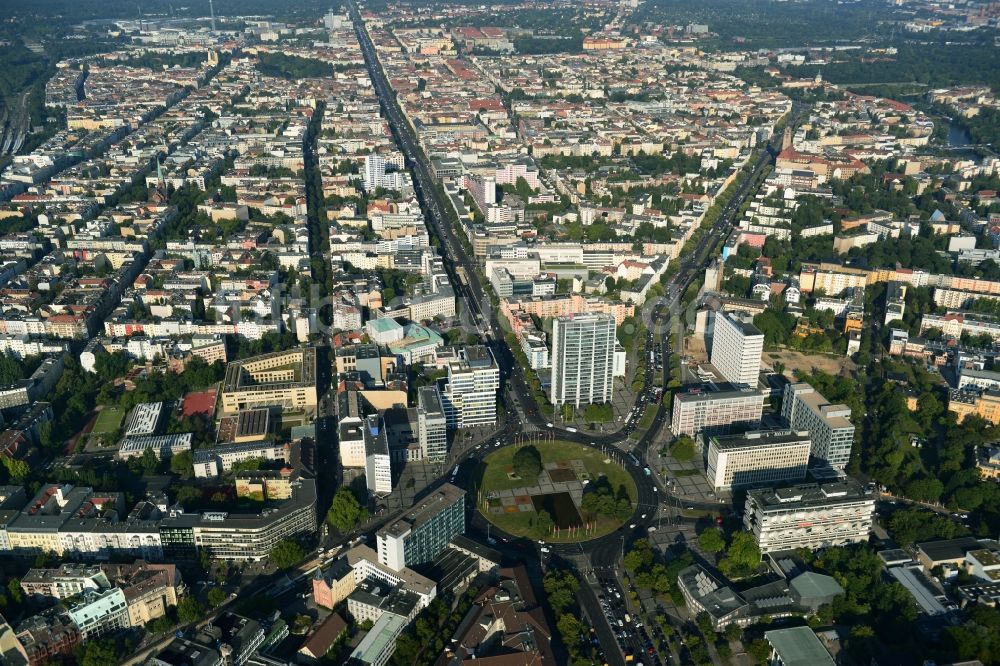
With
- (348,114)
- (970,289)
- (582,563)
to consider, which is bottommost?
(582,563)

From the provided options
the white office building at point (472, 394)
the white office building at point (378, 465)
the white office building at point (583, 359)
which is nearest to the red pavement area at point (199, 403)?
the white office building at point (378, 465)

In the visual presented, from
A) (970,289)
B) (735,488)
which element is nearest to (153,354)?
(735,488)

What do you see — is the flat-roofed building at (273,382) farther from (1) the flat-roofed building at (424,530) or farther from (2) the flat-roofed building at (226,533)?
(1) the flat-roofed building at (424,530)

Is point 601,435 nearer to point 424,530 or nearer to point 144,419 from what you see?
point 424,530

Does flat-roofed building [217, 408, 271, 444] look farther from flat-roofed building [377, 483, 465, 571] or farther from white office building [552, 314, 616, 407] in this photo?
white office building [552, 314, 616, 407]

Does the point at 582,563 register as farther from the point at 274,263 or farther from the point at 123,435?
the point at 274,263

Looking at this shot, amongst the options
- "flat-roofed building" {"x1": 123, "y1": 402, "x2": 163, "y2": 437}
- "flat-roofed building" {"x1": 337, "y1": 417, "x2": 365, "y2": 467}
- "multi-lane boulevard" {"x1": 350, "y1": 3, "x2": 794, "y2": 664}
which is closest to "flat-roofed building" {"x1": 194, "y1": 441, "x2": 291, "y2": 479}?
"flat-roofed building" {"x1": 337, "y1": 417, "x2": 365, "y2": 467}
